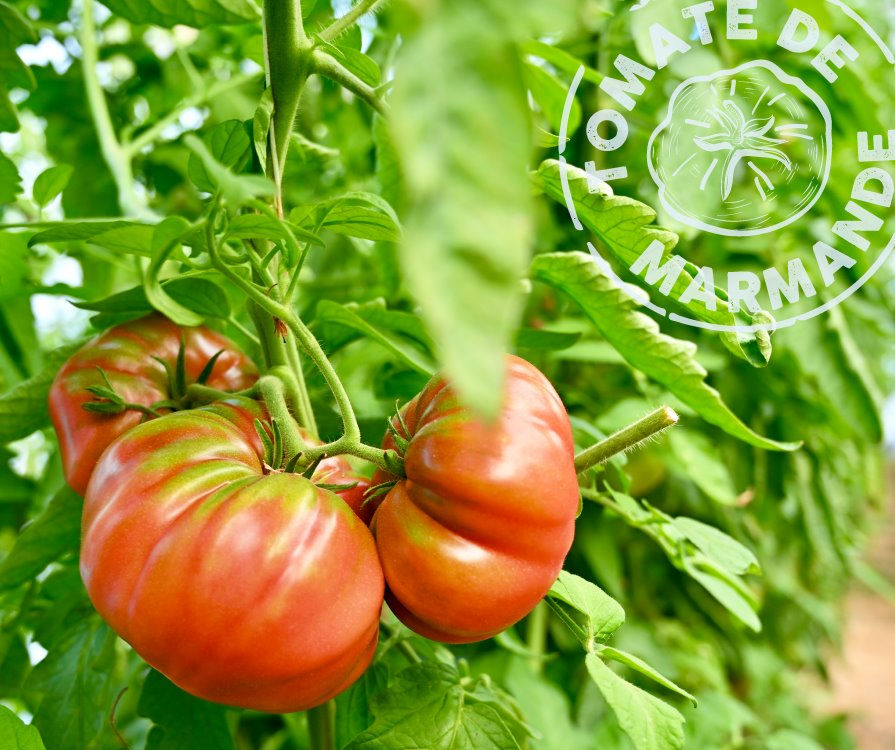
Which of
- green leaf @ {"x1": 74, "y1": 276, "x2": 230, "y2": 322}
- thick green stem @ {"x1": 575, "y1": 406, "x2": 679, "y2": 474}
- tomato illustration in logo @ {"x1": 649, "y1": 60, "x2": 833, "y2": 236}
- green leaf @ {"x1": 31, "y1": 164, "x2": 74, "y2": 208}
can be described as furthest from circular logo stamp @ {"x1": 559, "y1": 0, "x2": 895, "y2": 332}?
green leaf @ {"x1": 31, "y1": 164, "x2": 74, "y2": 208}

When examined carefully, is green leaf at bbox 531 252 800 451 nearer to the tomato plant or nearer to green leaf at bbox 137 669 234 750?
the tomato plant

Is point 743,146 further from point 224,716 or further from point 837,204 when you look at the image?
point 224,716

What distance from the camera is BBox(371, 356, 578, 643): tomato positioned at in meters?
0.32

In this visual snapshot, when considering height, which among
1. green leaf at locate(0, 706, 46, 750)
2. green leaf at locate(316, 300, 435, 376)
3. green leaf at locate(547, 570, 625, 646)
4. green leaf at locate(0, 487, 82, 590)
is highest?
green leaf at locate(316, 300, 435, 376)

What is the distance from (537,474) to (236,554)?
0.42ft

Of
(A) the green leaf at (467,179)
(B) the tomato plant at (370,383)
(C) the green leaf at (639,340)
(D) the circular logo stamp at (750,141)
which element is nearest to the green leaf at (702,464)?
(B) the tomato plant at (370,383)

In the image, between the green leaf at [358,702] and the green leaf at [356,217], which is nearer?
the green leaf at [356,217]

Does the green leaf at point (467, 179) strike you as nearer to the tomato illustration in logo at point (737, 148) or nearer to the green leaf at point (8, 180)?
the green leaf at point (8, 180)

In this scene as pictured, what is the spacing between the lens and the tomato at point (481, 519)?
1.06 ft

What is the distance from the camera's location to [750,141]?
0.80m

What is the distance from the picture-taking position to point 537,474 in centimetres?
33

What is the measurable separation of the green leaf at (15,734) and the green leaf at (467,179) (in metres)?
0.36

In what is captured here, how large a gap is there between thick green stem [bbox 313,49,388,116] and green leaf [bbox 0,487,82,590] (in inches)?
12.3

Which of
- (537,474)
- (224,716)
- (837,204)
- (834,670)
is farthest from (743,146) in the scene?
(834,670)
